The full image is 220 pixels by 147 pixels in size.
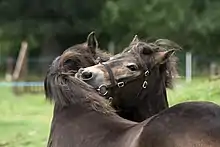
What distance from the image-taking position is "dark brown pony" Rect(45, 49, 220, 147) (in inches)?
144

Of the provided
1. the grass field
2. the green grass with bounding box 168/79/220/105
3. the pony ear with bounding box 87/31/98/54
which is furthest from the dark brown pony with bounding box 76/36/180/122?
the green grass with bounding box 168/79/220/105

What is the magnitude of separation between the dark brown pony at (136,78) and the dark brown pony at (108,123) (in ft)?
0.43

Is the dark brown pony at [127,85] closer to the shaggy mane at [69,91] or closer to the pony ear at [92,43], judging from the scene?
the pony ear at [92,43]

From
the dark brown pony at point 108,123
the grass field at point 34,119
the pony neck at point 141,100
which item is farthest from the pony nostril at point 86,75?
the grass field at point 34,119

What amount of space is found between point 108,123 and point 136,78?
2.70 ft

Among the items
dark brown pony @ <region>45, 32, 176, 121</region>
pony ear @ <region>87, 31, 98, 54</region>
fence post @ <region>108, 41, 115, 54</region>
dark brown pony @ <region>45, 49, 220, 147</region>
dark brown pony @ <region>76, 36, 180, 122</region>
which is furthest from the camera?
fence post @ <region>108, 41, 115, 54</region>

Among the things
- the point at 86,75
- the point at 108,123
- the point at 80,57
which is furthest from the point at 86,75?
the point at 108,123

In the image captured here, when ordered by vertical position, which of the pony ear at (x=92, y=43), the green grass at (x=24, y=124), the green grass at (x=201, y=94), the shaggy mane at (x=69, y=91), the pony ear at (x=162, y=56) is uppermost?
the pony ear at (x=92, y=43)

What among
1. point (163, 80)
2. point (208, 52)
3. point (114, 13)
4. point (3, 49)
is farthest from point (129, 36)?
point (163, 80)

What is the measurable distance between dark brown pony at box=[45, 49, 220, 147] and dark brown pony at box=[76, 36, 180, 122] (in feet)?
0.43

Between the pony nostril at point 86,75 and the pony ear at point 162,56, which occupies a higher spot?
the pony ear at point 162,56

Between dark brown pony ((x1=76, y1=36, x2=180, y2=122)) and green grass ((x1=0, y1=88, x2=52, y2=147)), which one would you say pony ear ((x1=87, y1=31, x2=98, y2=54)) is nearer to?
dark brown pony ((x1=76, y1=36, x2=180, y2=122))

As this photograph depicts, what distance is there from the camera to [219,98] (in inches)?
445

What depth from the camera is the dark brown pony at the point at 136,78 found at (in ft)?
15.9
